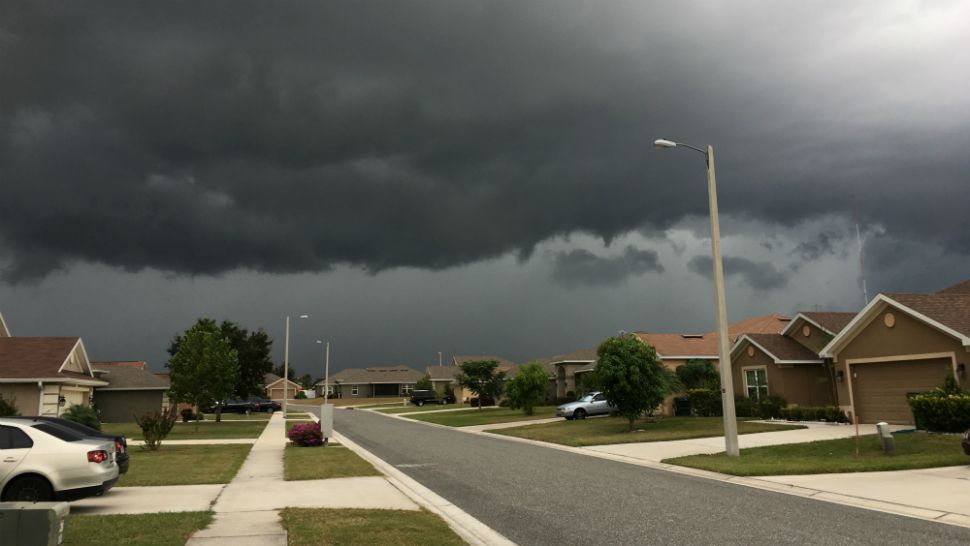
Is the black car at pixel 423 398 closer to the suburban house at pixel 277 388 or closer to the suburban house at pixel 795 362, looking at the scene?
the suburban house at pixel 277 388

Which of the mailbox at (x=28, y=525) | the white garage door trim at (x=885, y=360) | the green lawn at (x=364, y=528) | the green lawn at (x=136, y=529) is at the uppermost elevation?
the white garage door trim at (x=885, y=360)

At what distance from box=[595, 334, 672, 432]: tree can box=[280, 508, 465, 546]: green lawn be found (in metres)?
18.8

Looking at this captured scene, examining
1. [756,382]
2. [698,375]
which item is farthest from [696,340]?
[756,382]

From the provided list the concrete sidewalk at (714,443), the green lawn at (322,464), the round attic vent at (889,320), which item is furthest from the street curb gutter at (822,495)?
the round attic vent at (889,320)

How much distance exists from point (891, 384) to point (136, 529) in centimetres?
2738

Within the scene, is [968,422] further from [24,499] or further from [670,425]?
[24,499]

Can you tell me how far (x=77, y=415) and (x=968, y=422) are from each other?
105 ft

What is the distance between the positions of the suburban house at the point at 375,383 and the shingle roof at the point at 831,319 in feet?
262

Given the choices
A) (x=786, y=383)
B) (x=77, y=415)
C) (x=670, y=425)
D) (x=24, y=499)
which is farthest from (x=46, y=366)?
(x=786, y=383)

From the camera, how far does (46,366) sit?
33.6 m

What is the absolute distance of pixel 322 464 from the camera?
18219mm

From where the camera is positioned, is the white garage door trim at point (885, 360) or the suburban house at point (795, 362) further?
the suburban house at point (795, 362)

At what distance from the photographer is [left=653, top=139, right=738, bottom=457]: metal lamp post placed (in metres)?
18.2

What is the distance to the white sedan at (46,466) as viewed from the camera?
10836mm
